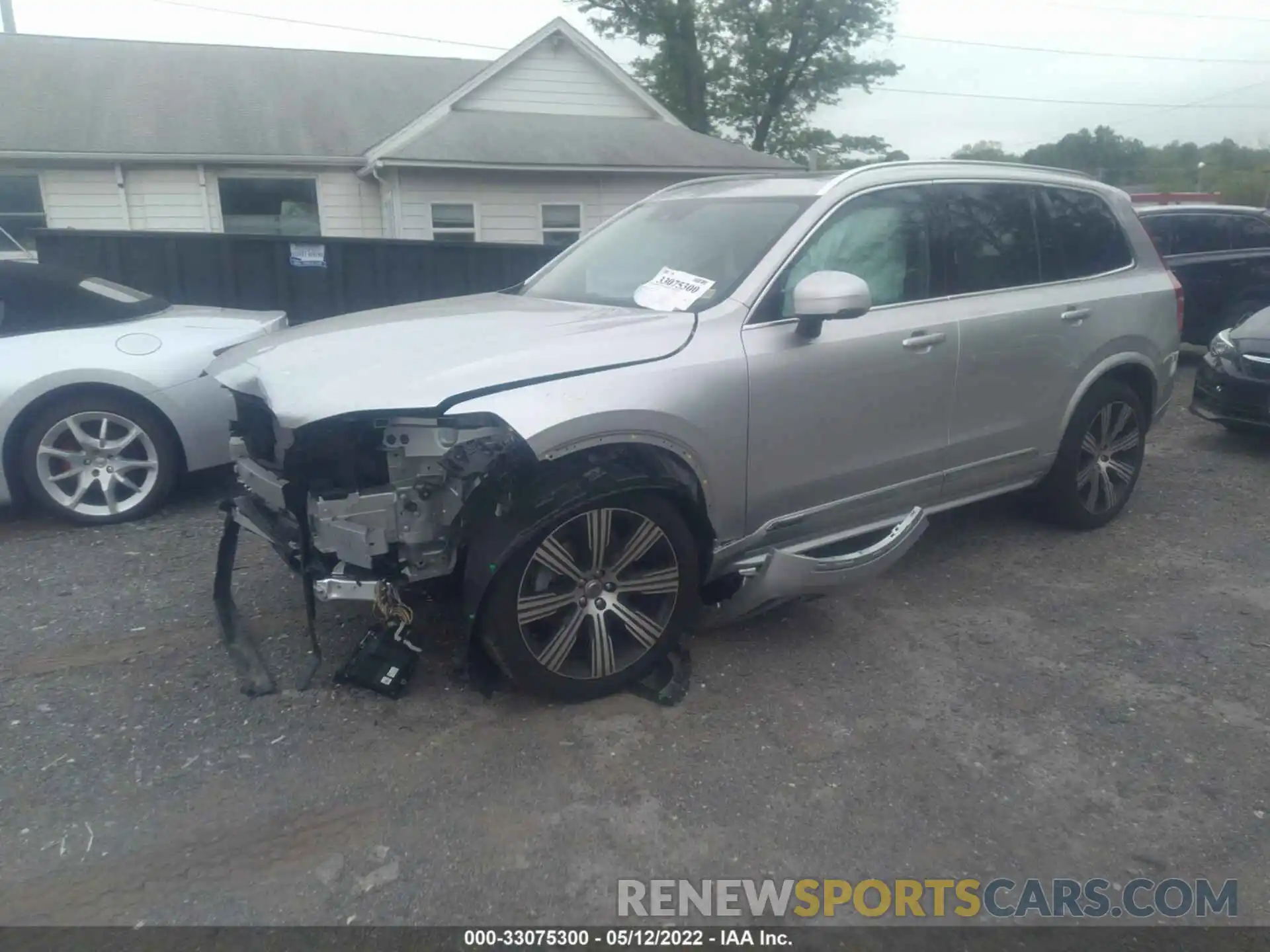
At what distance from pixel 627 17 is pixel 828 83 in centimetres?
641

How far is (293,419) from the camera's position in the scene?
3.18 meters

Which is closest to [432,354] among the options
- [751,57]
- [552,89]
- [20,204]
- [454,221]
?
[454,221]

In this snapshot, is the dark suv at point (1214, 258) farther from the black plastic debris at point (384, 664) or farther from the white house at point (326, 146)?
the black plastic debris at point (384, 664)

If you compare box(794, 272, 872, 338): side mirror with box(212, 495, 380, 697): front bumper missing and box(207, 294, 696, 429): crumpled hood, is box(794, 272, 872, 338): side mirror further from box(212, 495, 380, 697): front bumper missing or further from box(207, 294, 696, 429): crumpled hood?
box(212, 495, 380, 697): front bumper missing

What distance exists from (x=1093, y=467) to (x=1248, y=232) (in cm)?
677

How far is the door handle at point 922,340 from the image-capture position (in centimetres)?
419

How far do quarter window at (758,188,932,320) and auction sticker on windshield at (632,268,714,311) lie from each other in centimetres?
29

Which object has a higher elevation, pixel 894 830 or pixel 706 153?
pixel 706 153

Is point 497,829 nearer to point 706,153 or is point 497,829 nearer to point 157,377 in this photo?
point 157,377

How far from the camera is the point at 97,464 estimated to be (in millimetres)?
5320

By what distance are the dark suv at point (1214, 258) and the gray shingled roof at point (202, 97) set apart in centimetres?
1141

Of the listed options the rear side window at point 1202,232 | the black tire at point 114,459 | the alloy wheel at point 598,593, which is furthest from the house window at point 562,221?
the alloy wheel at point 598,593
